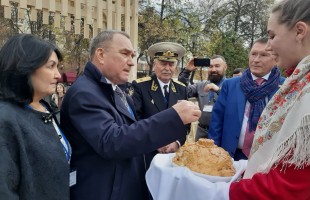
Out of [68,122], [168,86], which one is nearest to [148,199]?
[68,122]

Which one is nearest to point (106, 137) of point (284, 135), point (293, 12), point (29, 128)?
point (29, 128)

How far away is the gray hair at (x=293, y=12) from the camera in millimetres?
1265

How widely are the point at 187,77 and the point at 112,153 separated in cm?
364

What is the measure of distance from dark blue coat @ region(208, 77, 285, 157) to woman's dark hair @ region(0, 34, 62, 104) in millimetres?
1687

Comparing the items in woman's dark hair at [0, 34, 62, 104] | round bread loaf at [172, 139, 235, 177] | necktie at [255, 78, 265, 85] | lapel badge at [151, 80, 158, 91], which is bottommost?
round bread loaf at [172, 139, 235, 177]

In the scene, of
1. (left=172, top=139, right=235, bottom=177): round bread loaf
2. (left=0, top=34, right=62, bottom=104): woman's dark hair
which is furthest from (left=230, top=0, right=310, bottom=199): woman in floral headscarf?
(left=0, top=34, right=62, bottom=104): woman's dark hair

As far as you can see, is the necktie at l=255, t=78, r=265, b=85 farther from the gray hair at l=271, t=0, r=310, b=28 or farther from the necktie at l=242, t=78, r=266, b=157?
the gray hair at l=271, t=0, r=310, b=28

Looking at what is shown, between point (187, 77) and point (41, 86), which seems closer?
point (41, 86)

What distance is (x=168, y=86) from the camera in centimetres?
395

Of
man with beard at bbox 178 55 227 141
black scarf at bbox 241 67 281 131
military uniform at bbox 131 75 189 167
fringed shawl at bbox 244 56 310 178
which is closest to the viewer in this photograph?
fringed shawl at bbox 244 56 310 178

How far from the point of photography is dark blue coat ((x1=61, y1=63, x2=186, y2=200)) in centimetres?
162

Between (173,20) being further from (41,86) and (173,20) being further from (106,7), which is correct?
(41,86)

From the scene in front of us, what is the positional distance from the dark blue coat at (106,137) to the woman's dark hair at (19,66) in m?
0.24

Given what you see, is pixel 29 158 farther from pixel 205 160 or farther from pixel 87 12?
pixel 87 12
